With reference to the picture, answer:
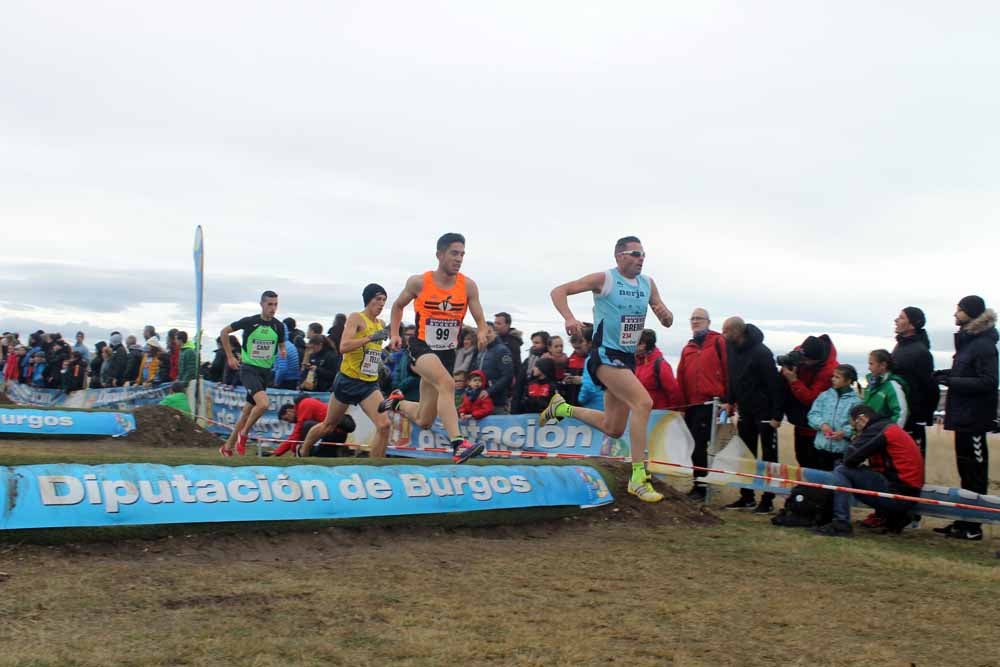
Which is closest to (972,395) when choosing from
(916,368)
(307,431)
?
(916,368)

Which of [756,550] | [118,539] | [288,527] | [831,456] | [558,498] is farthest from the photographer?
[831,456]

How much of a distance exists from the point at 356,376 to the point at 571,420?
358 cm

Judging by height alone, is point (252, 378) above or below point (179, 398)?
above

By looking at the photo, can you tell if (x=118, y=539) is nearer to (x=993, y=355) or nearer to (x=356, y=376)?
(x=356, y=376)

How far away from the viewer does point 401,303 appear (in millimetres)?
9047

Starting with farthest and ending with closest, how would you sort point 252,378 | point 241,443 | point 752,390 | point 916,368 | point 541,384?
point 241,443 < point 541,384 < point 252,378 < point 752,390 < point 916,368

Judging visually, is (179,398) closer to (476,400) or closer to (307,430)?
(307,430)

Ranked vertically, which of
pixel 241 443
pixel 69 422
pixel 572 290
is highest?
pixel 572 290

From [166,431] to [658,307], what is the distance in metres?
10.9

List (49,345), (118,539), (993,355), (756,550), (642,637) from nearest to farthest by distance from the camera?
(642,637) < (118,539) < (756,550) < (993,355) < (49,345)

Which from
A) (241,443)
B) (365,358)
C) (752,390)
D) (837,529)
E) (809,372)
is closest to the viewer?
(837,529)

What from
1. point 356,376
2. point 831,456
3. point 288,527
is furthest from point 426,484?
point 831,456

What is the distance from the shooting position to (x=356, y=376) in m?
9.95

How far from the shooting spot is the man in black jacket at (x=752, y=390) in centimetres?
1022
